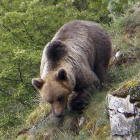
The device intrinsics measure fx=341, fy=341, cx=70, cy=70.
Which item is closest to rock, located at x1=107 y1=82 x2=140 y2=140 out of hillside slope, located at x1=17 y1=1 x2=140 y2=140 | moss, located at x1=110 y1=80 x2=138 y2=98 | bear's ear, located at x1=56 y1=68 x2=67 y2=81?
moss, located at x1=110 y1=80 x2=138 y2=98

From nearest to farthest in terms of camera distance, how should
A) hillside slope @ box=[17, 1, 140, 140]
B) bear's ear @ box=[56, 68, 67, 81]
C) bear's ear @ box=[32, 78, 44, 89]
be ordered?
1. hillside slope @ box=[17, 1, 140, 140]
2. bear's ear @ box=[56, 68, 67, 81]
3. bear's ear @ box=[32, 78, 44, 89]

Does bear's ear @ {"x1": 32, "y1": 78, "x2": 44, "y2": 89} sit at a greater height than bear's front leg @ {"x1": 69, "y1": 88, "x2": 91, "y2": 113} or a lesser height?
greater

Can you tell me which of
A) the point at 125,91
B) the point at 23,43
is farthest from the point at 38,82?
the point at 23,43

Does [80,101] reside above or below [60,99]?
below

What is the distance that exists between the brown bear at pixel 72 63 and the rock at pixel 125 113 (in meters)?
1.72

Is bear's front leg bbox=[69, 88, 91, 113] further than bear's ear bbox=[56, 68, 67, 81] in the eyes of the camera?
Yes

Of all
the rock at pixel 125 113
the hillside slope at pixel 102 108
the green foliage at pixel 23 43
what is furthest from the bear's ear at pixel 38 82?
the green foliage at pixel 23 43

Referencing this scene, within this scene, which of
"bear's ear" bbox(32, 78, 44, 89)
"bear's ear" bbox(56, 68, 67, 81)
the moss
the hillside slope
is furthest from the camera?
"bear's ear" bbox(32, 78, 44, 89)

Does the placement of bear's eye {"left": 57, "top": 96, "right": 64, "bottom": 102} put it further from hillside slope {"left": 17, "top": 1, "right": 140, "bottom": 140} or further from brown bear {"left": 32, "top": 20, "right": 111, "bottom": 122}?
hillside slope {"left": 17, "top": 1, "right": 140, "bottom": 140}

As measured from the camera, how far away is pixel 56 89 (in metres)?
6.57

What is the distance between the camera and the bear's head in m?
6.57

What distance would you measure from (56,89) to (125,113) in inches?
78.8

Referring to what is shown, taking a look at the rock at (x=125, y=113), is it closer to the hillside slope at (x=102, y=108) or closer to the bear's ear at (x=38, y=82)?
the hillside slope at (x=102, y=108)

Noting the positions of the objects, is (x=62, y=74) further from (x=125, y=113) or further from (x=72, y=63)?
(x=125, y=113)
